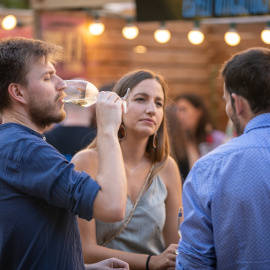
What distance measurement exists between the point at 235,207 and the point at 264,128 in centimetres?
33

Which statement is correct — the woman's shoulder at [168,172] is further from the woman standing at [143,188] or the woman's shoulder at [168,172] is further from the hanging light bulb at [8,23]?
the hanging light bulb at [8,23]

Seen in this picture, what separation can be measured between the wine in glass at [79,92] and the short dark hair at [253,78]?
0.67 metres

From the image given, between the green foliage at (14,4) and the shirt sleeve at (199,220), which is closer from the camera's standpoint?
the shirt sleeve at (199,220)

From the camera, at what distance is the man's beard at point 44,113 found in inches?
77.0

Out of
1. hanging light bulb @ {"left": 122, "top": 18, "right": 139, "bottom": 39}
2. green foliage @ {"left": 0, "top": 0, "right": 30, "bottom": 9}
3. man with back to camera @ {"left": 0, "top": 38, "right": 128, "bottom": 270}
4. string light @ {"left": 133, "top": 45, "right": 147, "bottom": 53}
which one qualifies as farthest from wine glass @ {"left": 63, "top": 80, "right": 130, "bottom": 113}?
green foliage @ {"left": 0, "top": 0, "right": 30, "bottom": 9}

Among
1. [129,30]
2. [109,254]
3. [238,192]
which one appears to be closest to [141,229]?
[109,254]

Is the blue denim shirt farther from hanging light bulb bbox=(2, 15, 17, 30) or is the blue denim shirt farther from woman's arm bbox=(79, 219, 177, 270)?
hanging light bulb bbox=(2, 15, 17, 30)

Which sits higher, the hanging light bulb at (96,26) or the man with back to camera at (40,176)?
the hanging light bulb at (96,26)

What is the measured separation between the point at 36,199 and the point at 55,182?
0.45ft

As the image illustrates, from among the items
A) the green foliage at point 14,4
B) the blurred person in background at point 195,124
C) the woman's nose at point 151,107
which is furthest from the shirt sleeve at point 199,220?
the green foliage at point 14,4

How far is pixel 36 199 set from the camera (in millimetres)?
1849

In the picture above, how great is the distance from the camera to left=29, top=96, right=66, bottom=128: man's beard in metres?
1.96

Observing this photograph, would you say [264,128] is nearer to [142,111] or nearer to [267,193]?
[267,193]

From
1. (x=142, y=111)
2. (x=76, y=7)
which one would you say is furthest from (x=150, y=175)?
(x=76, y=7)
